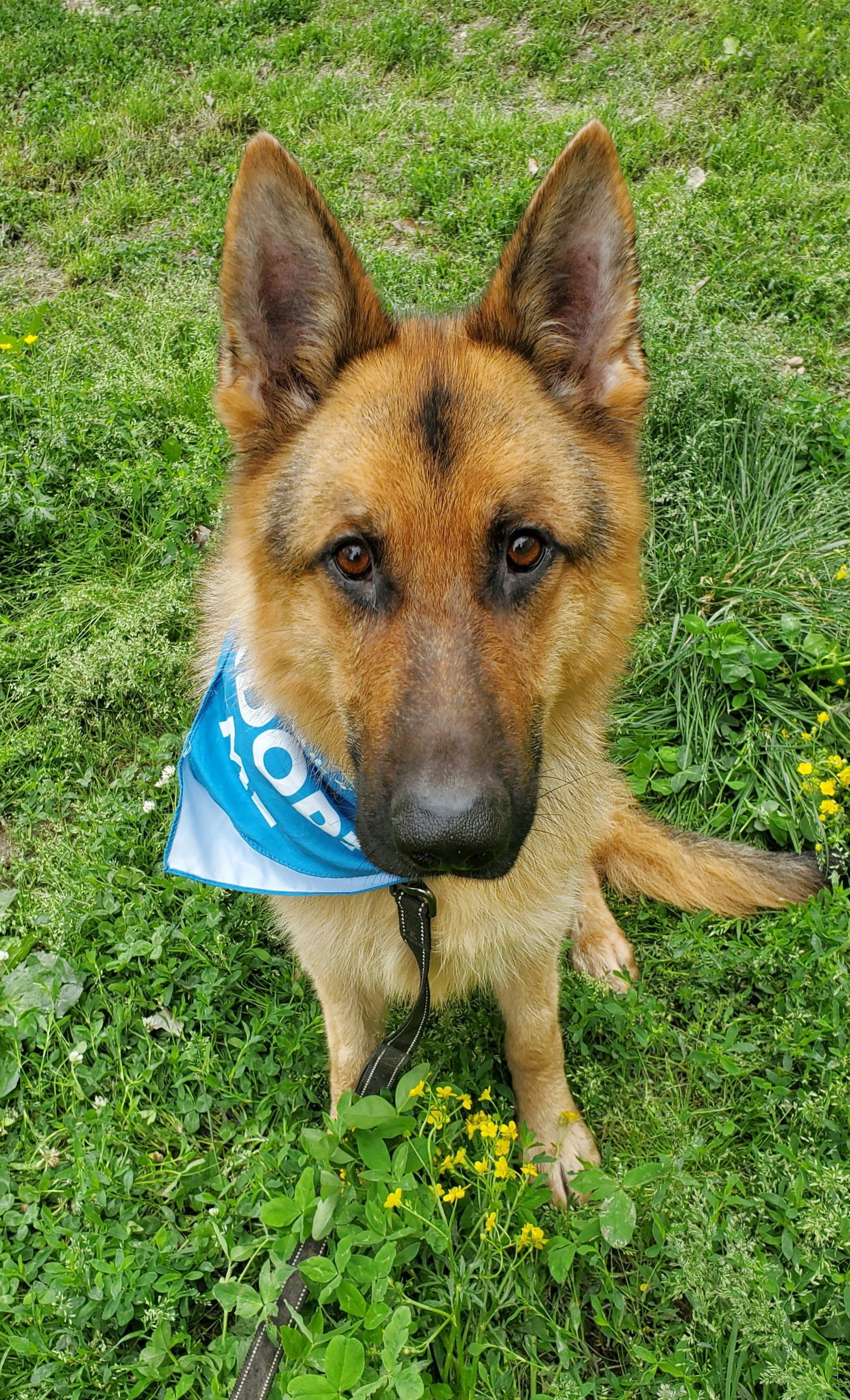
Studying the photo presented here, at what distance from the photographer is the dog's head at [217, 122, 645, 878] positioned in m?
2.09

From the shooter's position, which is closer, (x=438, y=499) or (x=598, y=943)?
(x=438, y=499)

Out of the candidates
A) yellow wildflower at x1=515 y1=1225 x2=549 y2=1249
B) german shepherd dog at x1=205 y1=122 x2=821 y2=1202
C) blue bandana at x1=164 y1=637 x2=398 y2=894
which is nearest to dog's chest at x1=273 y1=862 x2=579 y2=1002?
german shepherd dog at x1=205 y1=122 x2=821 y2=1202

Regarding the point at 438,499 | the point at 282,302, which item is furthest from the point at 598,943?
the point at 282,302

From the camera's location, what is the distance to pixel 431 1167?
2.37m

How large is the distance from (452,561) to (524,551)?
8.9 inches

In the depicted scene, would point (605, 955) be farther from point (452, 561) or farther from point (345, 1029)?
point (452, 561)

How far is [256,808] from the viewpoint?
295 cm

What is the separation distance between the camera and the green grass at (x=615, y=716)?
8.13 feet

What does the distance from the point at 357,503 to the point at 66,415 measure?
3426mm

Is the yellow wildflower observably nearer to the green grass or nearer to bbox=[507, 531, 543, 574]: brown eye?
the green grass

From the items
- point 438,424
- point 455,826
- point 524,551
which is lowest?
point 455,826

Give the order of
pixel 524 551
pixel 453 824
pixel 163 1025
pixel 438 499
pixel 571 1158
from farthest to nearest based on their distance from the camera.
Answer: pixel 163 1025, pixel 571 1158, pixel 524 551, pixel 438 499, pixel 453 824

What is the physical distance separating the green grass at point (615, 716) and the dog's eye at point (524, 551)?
1.75 meters

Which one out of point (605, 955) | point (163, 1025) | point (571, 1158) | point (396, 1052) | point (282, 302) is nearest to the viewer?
point (282, 302)
